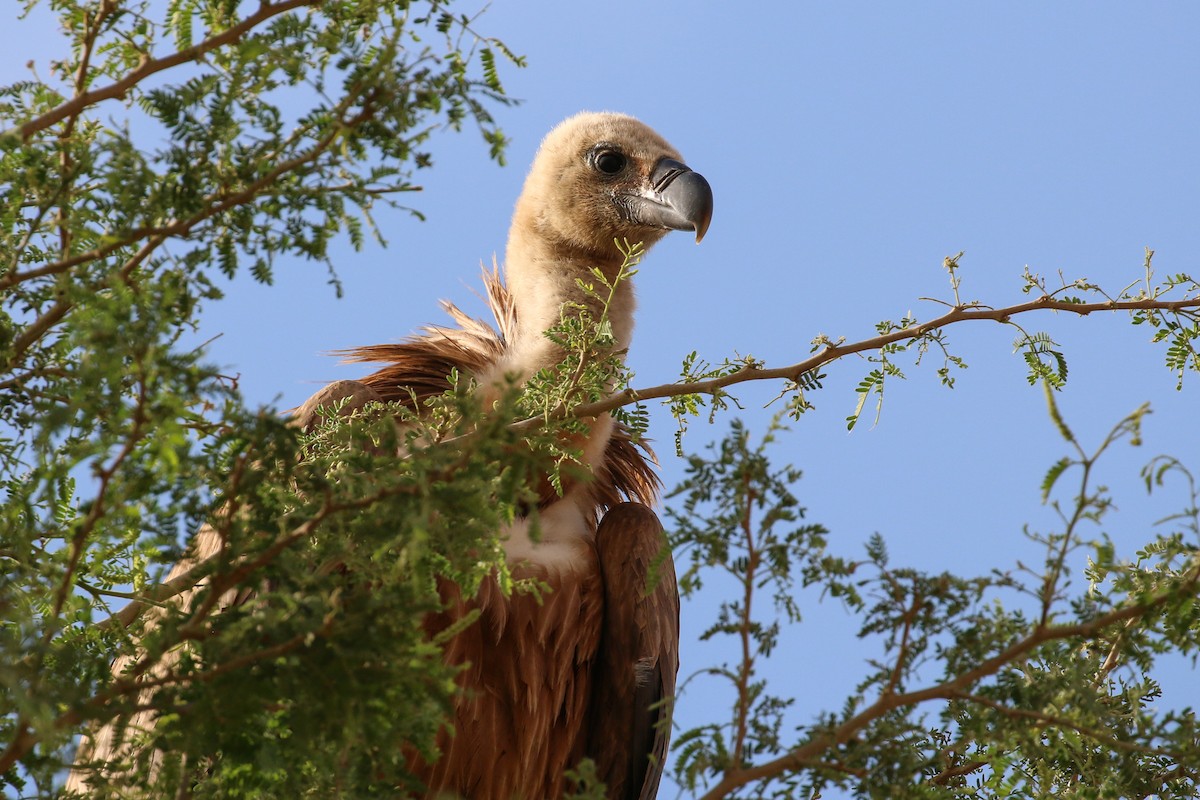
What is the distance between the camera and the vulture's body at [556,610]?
470 centimetres

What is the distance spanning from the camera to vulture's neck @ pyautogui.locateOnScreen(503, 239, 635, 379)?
185 inches

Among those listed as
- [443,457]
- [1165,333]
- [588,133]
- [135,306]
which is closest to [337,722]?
[443,457]

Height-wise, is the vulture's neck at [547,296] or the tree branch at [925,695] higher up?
the vulture's neck at [547,296]

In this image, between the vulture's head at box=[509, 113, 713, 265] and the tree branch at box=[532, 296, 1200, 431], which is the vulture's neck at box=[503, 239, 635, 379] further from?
the tree branch at box=[532, 296, 1200, 431]

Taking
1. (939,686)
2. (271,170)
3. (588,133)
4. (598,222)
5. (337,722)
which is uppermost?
(588,133)

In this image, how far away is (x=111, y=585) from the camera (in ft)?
11.2

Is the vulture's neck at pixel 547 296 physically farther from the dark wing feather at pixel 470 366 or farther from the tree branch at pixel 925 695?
the tree branch at pixel 925 695

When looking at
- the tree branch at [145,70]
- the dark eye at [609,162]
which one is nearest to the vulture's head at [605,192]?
the dark eye at [609,162]

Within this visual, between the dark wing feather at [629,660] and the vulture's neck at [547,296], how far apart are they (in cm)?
71

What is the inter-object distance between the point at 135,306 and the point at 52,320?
0.38 metres

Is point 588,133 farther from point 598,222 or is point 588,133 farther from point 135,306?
point 135,306

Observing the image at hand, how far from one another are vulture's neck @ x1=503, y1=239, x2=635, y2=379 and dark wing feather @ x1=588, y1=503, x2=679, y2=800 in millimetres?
710

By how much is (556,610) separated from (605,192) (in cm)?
186

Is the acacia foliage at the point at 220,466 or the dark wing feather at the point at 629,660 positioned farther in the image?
the dark wing feather at the point at 629,660
